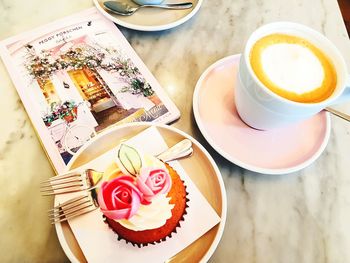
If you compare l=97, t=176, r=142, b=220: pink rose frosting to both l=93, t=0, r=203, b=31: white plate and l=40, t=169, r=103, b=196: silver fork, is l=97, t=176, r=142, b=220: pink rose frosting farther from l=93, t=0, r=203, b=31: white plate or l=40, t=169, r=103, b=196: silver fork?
l=93, t=0, r=203, b=31: white plate

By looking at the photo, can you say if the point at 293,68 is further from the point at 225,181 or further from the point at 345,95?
the point at 225,181

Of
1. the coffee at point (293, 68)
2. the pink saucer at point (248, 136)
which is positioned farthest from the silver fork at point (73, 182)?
the coffee at point (293, 68)

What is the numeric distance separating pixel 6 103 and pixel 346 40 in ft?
2.66

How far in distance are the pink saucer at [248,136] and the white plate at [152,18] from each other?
16 centimetres

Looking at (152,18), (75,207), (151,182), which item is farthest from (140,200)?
(152,18)

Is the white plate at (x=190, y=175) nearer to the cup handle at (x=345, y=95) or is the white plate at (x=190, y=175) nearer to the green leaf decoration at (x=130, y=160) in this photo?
the green leaf decoration at (x=130, y=160)

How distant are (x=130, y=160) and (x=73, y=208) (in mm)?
125

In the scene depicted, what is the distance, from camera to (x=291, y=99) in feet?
1.87

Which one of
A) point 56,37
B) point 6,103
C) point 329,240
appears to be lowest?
point 329,240

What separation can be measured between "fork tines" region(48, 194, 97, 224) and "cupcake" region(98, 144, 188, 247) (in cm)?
4

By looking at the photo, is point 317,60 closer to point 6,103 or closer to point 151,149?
point 151,149

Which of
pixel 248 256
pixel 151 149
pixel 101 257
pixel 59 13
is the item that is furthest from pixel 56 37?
pixel 248 256

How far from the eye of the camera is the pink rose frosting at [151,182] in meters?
0.46

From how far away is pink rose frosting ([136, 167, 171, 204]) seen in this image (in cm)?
46
